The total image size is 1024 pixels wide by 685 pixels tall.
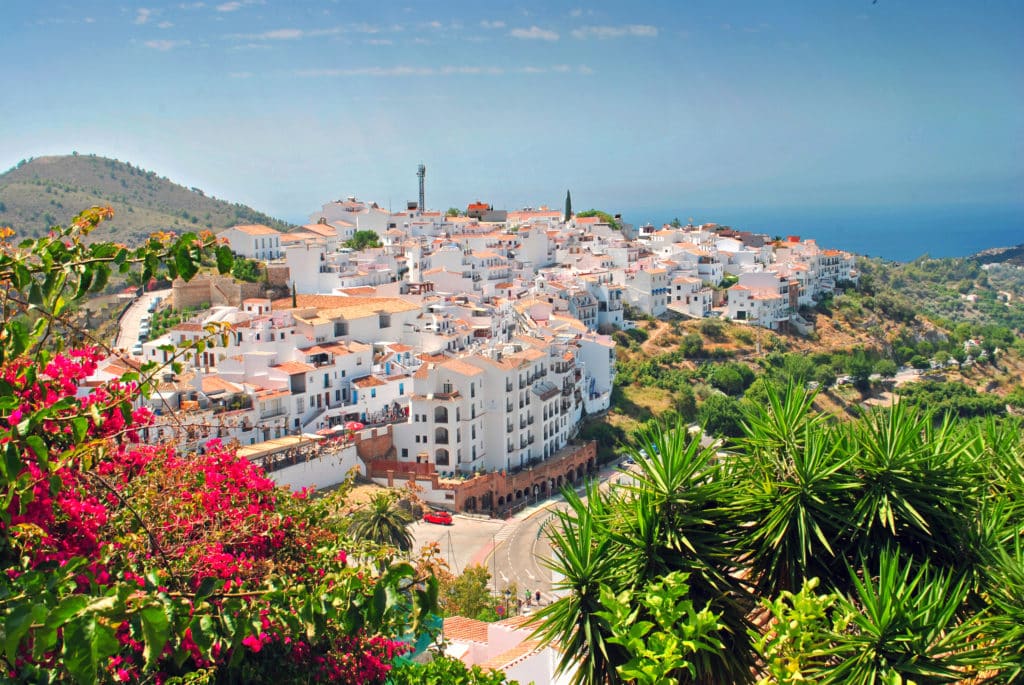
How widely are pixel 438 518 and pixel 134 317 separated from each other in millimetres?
19143

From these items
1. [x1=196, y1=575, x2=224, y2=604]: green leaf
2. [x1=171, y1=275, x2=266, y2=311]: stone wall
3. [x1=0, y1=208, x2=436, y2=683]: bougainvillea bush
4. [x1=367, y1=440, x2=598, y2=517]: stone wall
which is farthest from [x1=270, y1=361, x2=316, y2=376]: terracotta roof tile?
[x1=196, y1=575, x2=224, y2=604]: green leaf

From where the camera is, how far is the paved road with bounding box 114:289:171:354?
3616cm

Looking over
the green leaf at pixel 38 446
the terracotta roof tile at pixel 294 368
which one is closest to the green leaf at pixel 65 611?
the green leaf at pixel 38 446

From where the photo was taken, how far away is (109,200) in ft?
257

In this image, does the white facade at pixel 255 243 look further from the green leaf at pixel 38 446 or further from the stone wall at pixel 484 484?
the green leaf at pixel 38 446

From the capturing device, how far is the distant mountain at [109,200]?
258 feet

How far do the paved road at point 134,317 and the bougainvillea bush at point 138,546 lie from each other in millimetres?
28566

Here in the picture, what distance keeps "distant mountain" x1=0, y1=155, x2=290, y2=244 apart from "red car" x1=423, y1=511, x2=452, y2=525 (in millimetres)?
48969

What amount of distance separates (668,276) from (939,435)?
43703 mm

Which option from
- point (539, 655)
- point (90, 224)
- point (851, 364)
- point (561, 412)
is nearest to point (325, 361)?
point (561, 412)

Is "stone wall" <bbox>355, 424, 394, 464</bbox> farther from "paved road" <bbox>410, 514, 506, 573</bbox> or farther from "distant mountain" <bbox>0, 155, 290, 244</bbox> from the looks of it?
"distant mountain" <bbox>0, 155, 290, 244</bbox>

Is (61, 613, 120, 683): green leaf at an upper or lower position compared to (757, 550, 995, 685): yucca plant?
upper

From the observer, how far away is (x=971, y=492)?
815 centimetres

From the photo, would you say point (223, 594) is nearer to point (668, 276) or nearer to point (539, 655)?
point (539, 655)
